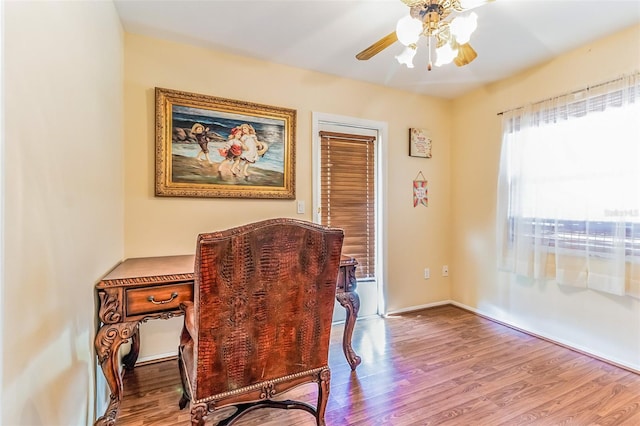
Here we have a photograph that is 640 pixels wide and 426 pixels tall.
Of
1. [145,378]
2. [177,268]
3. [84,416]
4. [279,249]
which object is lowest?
[145,378]

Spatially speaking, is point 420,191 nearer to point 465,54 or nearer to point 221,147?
point 465,54

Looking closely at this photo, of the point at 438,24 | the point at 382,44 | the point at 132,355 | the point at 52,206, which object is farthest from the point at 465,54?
the point at 132,355

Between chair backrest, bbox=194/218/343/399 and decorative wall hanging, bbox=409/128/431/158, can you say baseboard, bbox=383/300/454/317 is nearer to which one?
decorative wall hanging, bbox=409/128/431/158

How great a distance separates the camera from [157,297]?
151cm

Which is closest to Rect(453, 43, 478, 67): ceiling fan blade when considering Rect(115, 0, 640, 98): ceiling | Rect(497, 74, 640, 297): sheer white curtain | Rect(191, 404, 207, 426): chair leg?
Rect(115, 0, 640, 98): ceiling

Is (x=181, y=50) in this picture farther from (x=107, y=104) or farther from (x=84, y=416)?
(x=84, y=416)

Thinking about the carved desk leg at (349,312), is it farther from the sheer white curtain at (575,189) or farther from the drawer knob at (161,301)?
the sheer white curtain at (575,189)

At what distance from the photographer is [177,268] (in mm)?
1723

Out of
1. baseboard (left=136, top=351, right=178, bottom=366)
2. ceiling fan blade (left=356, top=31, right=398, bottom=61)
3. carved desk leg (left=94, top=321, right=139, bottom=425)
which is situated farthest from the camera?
baseboard (left=136, top=351, right=178, bottom=366)

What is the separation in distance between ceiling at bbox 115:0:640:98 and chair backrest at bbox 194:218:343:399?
152 centimetres

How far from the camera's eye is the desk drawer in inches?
57.3

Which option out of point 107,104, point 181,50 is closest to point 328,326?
point 107,104

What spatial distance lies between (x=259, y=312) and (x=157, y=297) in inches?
26.7

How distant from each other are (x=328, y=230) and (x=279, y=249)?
0.24m
